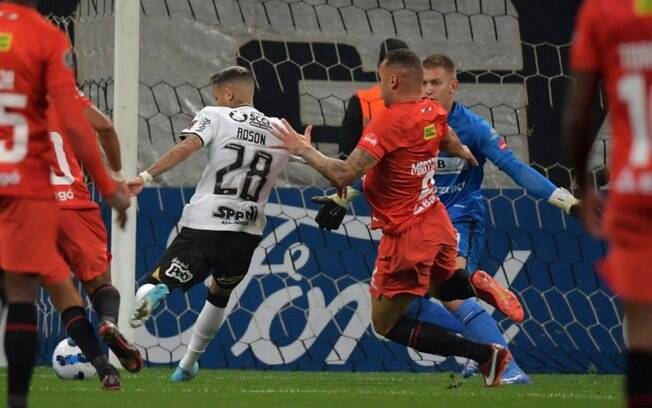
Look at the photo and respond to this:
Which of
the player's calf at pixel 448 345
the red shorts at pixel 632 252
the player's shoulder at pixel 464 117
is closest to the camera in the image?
the red shorts at pixel 632 252

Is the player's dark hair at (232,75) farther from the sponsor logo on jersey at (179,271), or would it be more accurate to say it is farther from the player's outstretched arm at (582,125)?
the player's outstretched arm at (582,125)

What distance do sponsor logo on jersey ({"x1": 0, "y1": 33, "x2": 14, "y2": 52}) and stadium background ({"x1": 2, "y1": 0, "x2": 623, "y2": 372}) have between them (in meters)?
5.18

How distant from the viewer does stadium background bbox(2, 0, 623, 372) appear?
10.1 metres

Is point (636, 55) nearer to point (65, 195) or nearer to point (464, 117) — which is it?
point (65, 195)

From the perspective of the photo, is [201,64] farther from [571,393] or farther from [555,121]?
[571,393]

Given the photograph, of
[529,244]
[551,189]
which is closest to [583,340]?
[529,244]

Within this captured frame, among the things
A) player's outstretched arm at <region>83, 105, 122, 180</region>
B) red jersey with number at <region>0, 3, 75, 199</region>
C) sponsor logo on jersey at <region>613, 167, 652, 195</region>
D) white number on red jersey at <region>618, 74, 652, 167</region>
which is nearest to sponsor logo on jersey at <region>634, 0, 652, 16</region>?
white number on red jersey at <region>618, 74, 652, 167</region>

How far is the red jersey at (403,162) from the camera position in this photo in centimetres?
726

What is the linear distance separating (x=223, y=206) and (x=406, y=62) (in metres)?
1.47

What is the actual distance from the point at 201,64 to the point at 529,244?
8.81 ft

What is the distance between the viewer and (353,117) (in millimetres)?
9812

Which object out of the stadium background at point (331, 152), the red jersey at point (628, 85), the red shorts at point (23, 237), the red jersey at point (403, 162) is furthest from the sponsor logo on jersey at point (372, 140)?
the red jersey at point (628, 85)

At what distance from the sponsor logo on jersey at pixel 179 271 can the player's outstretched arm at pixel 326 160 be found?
1.20 m

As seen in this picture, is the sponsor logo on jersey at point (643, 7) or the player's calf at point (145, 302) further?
the player's calf at point (145, 302)
